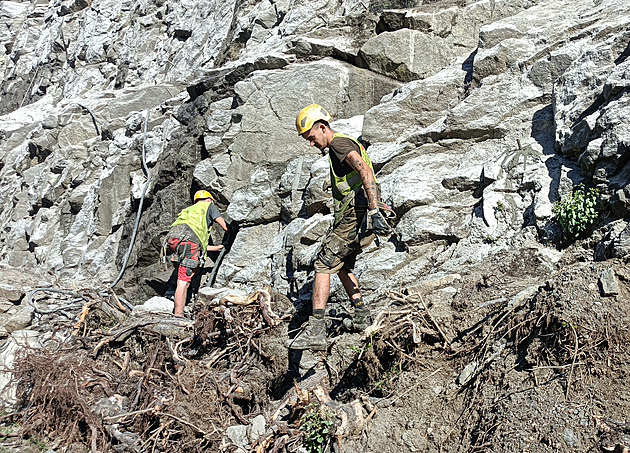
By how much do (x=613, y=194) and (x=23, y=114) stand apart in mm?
22635

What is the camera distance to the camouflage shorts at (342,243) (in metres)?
5.32

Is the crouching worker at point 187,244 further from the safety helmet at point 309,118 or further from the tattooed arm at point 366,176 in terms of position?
the tattooed arm at point 366,176

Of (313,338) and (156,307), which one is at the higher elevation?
(313,338)

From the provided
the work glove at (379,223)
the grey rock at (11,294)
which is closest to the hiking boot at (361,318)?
the work glove at (379,223)

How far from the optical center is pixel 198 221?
843 cm

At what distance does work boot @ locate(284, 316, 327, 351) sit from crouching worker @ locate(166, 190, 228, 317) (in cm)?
334

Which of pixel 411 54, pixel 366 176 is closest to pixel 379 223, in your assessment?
pixel 366 176

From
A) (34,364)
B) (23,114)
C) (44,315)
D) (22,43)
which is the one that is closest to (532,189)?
(34,364)

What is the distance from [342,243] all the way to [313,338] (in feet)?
3.18

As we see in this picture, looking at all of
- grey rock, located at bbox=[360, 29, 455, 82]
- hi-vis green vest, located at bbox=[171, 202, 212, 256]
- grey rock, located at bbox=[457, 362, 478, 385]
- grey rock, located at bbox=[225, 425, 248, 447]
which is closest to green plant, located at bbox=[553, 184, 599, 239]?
grey rock, located at bbox=[457, 362, 478, 385]

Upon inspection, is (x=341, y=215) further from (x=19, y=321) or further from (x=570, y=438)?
(x=19, y=321)

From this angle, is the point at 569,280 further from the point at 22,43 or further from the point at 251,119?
the point at 22,43

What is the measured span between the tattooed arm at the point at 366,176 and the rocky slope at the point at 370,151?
993 mm

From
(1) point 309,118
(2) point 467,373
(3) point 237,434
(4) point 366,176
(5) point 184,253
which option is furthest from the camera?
(5) point 184,253
